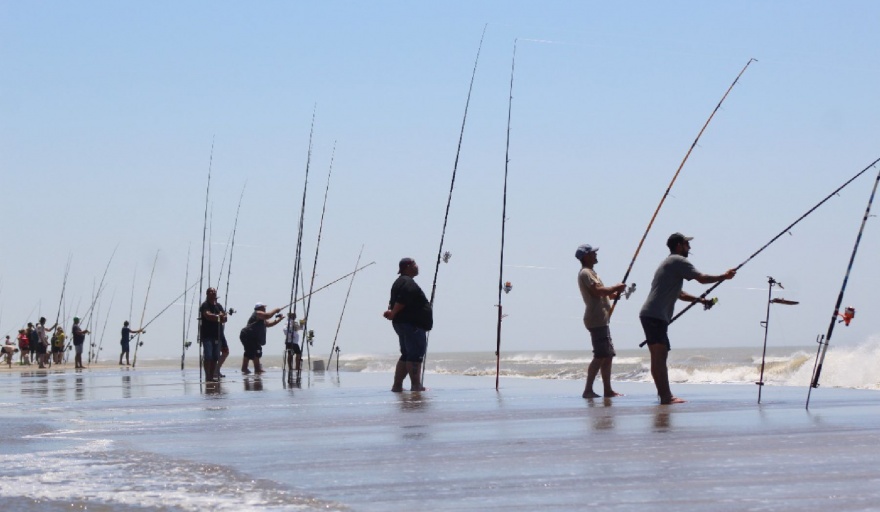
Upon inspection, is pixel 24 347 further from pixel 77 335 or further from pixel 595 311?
pixel 595 311

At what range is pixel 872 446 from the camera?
232 inches

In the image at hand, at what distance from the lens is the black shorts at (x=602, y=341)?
417 inches

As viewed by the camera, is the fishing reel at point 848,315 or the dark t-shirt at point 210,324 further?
the dark t-shirt at point 210,324

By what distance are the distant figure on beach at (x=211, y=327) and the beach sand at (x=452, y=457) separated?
5306 mm

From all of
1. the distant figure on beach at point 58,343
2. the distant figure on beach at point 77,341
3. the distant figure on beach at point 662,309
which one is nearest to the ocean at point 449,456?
the distant figure on beach at point 662,309

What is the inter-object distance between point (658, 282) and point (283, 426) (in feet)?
11.3

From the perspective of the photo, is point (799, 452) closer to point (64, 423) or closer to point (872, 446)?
point (872, 446)

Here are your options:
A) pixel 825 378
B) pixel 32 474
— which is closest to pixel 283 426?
pixel 32 474

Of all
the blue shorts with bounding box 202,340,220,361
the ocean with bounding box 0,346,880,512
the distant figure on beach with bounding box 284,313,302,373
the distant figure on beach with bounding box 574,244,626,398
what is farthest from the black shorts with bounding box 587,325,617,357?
the distant figure on beach with bounding box 284,313,302,373

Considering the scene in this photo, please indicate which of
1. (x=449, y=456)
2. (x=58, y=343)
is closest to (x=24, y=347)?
(x=58, y=343)

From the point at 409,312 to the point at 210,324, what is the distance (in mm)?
4287

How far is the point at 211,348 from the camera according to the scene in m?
16.0

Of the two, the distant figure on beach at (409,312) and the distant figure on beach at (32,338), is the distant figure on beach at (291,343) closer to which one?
the distant figure on beach at (409,312)

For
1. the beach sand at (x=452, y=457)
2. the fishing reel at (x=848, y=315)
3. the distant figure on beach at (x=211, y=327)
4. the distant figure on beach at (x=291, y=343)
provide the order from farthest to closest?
the distant figure on beach at (x=291, y=343), the distant figure on beach at (x=211, y=327), the fishing reel at (x=848, y=315), the beach sand at (x=452, y=457)
